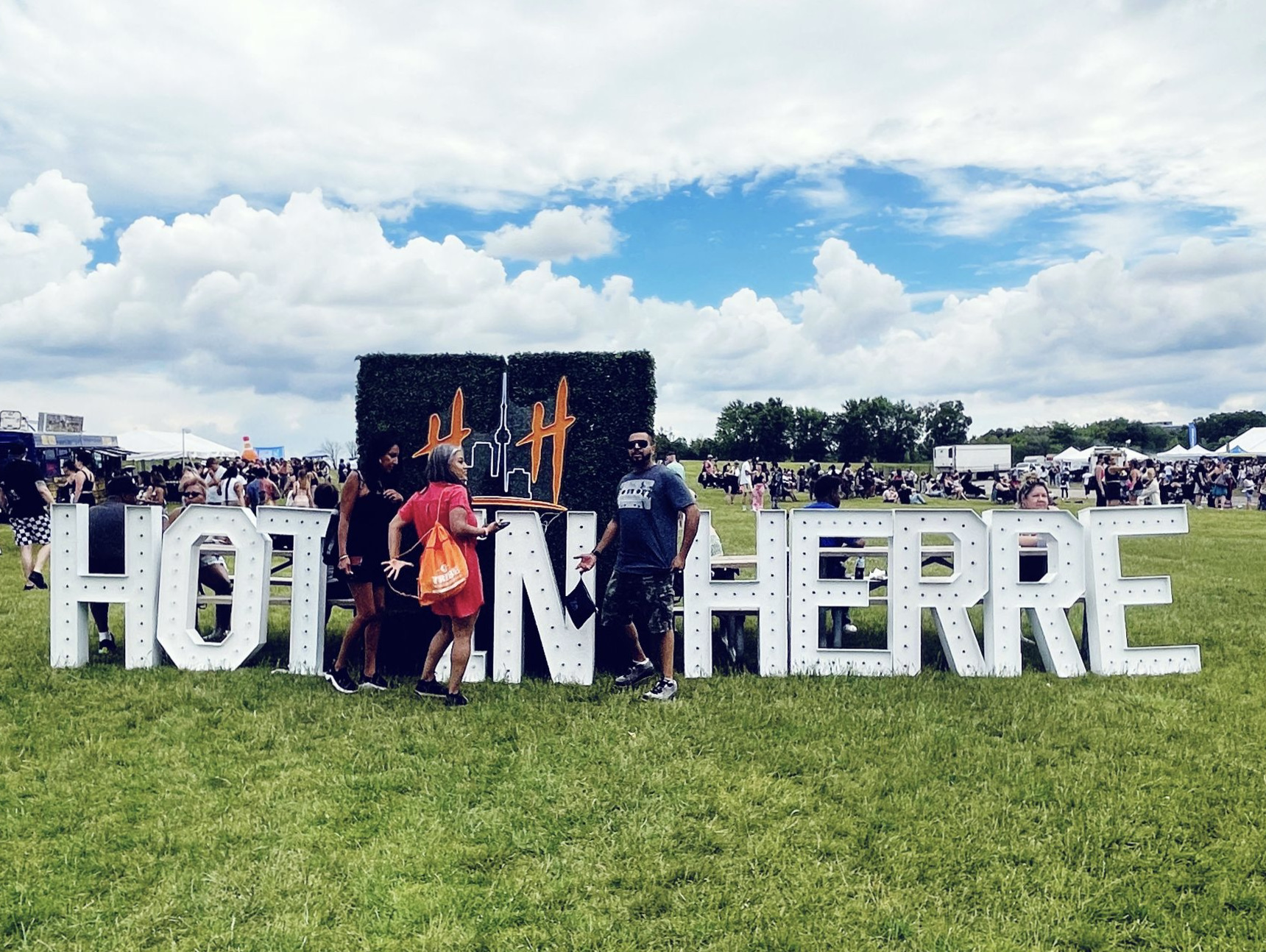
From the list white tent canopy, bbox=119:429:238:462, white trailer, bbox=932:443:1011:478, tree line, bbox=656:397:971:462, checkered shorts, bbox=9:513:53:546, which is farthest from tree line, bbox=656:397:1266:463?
checkered shorts, bbox=9:513:53:546

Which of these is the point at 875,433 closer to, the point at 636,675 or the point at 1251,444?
the point at 1251,444

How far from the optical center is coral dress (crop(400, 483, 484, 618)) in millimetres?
5977

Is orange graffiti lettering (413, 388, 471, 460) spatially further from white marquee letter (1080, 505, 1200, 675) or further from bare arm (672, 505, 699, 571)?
white marquee letter (1080, 505, 1200, 675)

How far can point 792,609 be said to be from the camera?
22.1 feet

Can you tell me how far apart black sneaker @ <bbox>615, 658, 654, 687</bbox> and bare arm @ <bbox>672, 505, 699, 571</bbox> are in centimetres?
81

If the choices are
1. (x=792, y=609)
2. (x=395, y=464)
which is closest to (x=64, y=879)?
(x=395, y=464)

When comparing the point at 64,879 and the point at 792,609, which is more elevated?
the point at 792,609

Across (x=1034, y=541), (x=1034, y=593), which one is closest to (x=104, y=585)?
(x=1034, y=593)

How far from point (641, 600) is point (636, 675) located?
613 millimetres

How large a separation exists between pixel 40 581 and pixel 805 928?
1093 centimetres

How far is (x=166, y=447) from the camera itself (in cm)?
3697

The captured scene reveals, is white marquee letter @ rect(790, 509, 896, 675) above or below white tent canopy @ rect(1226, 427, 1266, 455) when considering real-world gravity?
below

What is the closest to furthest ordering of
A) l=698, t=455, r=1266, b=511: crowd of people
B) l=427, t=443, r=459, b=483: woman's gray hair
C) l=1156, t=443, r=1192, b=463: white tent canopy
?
l=427, t=443, r=459, b=483: woman's gray hair → l=698, t=455, r=1266, b=511: crowd of people → l=1156, t=443, r=1192, b=463: white tent canopy

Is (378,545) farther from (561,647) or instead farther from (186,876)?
(186,876)
